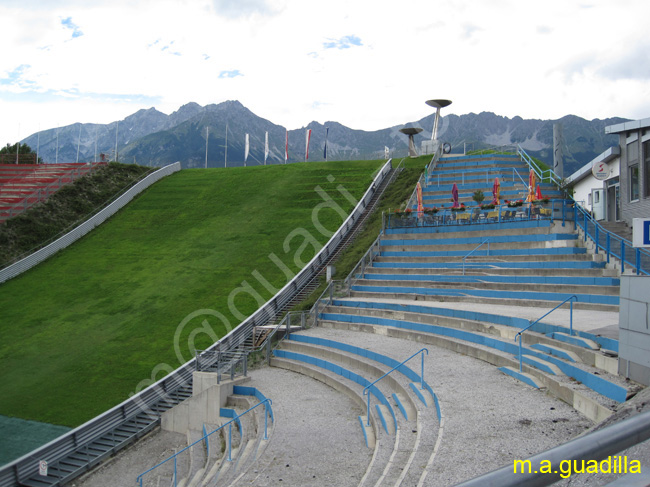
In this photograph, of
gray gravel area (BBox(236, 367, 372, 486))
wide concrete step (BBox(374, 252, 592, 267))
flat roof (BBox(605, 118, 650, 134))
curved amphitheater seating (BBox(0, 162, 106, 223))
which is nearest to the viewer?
gray gravel area (BBox(236, 367, 372, 486))

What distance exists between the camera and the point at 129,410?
51.9ft

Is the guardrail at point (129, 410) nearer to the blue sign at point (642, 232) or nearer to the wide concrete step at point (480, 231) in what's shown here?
the wide concrete step at point (480, 231)

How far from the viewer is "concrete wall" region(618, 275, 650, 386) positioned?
24.8ft

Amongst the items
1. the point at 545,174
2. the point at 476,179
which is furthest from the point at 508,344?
the point at 545,174

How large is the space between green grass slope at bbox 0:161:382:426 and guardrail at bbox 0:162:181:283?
23.0 inches

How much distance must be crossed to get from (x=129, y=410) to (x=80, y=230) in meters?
21.6

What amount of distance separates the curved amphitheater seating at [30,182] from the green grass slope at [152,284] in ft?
16.0

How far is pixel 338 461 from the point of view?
29.2 feet

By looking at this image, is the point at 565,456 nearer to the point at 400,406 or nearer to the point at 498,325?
the point at 400,406

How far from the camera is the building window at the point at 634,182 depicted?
21.6m

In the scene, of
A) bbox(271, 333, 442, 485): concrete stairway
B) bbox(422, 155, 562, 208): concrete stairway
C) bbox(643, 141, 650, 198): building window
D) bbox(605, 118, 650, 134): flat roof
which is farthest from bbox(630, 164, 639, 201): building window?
bbox(271, 333, 442, 485): concrete stairway

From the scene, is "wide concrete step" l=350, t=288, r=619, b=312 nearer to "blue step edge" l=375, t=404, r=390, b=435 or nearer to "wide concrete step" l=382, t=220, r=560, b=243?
"wide concrete step" l=382, t=220, r=560, b=243

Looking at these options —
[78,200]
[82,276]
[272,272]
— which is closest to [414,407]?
[272,272]

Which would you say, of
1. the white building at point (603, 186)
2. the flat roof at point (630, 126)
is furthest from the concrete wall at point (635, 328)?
the white building at point (603, 186)
